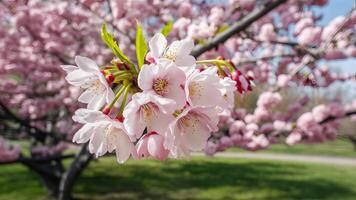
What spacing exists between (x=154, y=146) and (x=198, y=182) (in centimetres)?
1007

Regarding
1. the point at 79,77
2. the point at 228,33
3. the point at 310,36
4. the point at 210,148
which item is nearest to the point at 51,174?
the point at 210,148

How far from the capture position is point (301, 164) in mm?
16625

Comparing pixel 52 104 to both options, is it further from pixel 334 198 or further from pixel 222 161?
pixel 222 161

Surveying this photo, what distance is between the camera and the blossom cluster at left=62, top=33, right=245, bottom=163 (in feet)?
3.86

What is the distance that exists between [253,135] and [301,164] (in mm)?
12414

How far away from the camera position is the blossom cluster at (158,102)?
1177 mm

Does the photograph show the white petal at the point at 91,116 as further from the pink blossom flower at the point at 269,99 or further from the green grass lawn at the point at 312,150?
the green grass lawn at the point at 312,150

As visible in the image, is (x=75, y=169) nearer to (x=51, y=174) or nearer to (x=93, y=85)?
(x=51, y=174)

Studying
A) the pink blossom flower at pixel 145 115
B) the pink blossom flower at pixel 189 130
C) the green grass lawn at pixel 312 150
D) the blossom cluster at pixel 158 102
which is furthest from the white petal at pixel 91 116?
the green grass lawn at pixel 312 150

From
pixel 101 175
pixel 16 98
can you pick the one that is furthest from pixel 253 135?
pixel 101 175

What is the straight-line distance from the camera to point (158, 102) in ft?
3.78

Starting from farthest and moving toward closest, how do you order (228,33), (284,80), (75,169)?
(75,169), (284,80), (228,33)

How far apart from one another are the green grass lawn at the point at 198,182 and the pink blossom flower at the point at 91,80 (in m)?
7.89

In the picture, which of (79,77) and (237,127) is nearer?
(79,77)
